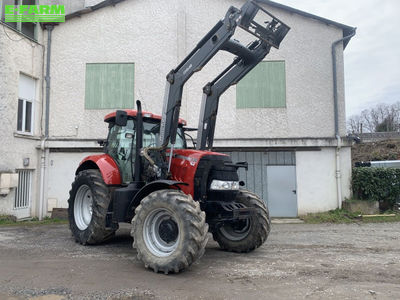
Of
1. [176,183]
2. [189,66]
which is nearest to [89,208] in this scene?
[176,183]

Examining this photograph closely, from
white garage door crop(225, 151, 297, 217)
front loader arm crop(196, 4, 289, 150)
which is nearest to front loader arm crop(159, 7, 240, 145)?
front loader arm crop(196, 4, 289, 150)

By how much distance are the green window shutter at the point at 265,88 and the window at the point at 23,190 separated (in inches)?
299

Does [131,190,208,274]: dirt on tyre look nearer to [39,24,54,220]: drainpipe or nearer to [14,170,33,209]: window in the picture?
[14,170,33,209]: window

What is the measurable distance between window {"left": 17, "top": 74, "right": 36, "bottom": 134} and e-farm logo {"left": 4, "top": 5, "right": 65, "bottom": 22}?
2097 millimetres

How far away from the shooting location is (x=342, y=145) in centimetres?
1158

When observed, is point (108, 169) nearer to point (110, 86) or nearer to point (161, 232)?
point (161, 232)

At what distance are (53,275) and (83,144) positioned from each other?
7447 millimetres

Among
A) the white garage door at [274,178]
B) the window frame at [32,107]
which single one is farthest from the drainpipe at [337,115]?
the window frame at [32,107]

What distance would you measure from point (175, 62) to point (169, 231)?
8.34 meters

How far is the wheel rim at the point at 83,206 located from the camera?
286 inches

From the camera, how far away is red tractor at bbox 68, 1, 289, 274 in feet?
16.7

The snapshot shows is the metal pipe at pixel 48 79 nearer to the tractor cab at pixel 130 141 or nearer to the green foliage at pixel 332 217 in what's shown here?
the tractor cab at pixel 130 141

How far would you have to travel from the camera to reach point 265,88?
1216cm

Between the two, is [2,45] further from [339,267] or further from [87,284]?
[339,267]
